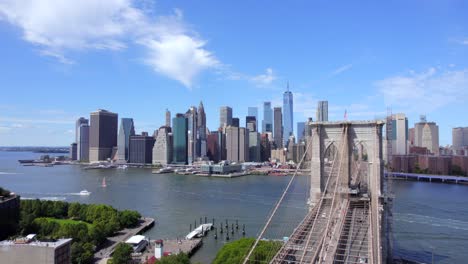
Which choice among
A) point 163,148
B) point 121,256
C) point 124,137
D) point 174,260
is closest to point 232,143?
point 163,148

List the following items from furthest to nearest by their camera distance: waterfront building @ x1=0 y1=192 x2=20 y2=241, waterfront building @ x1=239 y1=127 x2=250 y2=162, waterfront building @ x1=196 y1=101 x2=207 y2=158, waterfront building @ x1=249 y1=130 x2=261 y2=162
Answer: waterfront building @ x1=249 y1=130 x2=261 y2=162 < waterfront building @ x1=196 y1=101 x2=207 y2=158 < waterfront building @ x1=239 y1=127 x2=250 y2=162 < waterfront building @ x1=0 y1=192 x2=20 y2=241

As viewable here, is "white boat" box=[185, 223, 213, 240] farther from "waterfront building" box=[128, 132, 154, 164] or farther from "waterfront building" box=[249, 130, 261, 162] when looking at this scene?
"waterfront building" box=[249, 130, 261, 162]

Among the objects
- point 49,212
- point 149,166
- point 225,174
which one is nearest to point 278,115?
point 149,166

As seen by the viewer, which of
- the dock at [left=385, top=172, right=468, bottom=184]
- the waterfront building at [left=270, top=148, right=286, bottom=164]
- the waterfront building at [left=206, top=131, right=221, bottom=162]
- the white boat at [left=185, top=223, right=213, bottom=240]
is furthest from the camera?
the waterfront building at [left=206, top=131, right=221, bottom=162]

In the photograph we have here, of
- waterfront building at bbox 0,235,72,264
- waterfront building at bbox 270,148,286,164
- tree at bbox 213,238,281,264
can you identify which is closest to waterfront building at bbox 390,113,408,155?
waterfront building at bbox 270,148,286,164

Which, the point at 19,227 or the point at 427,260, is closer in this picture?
the point at 427,260

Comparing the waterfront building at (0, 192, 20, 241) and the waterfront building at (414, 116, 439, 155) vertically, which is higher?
the waterfront building at (414, 116, 439, 155)

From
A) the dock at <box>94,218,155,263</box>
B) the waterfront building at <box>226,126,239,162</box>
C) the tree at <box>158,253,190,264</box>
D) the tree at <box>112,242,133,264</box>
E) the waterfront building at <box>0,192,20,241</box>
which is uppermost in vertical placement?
the waterfront building at <box>226,126,239,162</box>

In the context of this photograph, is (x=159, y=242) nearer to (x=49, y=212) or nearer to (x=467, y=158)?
(x=49, y=212)
